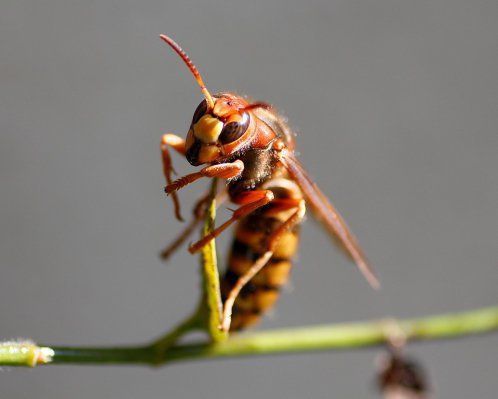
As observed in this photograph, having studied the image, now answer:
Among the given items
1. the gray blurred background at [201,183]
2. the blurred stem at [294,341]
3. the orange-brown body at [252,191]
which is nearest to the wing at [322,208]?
the orange-brown body at [252,191]

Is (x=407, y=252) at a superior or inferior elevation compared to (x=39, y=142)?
inferior

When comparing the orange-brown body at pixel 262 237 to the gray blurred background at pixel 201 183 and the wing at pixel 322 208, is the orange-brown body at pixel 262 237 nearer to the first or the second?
the wing at pixel 322 208

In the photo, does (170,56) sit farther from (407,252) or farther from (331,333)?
(331,333)

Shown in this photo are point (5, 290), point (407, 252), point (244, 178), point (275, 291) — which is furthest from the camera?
point (407, 252)

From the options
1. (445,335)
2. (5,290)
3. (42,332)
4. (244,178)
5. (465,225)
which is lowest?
(465,225)

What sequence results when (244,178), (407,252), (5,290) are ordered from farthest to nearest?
(407,252)
(5,290)
(244,178)

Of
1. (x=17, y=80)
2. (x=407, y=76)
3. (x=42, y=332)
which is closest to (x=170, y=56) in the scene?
(x=17, y=80)

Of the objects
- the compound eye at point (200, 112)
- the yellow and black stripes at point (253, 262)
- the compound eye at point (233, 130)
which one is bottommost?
the yellow and black stripes at point (253, 262)
